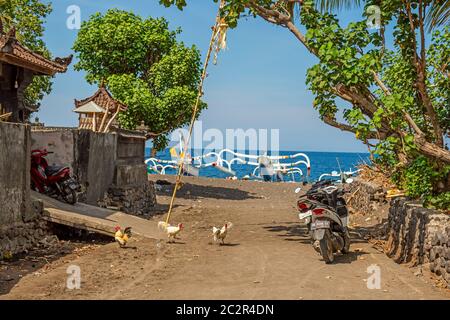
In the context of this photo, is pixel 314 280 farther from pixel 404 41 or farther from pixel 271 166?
pixel 271 166

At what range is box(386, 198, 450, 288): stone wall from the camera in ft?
29.4

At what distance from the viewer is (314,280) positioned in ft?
27.9

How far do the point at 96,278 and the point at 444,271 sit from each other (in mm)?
5162

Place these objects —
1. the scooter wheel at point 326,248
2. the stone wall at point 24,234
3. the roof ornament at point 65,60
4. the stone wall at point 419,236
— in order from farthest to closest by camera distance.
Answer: the roof ornament at point 65,60 < the stone wall at point 24,234 < the scooter wheel at point 326,248 < the stone wall at point 419,236

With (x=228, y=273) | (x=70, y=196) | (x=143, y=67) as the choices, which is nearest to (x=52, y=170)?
(x=70, y=196)

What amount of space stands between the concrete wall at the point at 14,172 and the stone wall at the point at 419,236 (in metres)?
7.03

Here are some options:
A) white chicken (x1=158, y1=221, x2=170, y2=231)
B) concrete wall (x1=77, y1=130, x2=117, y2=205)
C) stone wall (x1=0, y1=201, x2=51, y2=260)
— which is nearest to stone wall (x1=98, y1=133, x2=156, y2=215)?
concrete wall (x1=77, y1=130, x2=117, y2=205)

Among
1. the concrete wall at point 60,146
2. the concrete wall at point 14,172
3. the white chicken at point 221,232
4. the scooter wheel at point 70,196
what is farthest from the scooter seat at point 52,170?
the white chicken at point 221,232

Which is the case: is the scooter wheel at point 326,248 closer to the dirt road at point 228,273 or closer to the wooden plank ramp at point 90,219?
the dirt road at point 228,273

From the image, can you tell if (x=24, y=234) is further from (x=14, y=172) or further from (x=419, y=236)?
(x=419, y=236)

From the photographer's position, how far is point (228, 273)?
907 cm

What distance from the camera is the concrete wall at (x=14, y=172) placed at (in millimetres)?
10406

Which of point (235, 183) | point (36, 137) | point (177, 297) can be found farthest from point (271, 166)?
point (177, 297)

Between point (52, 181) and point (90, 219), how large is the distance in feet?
6.41
